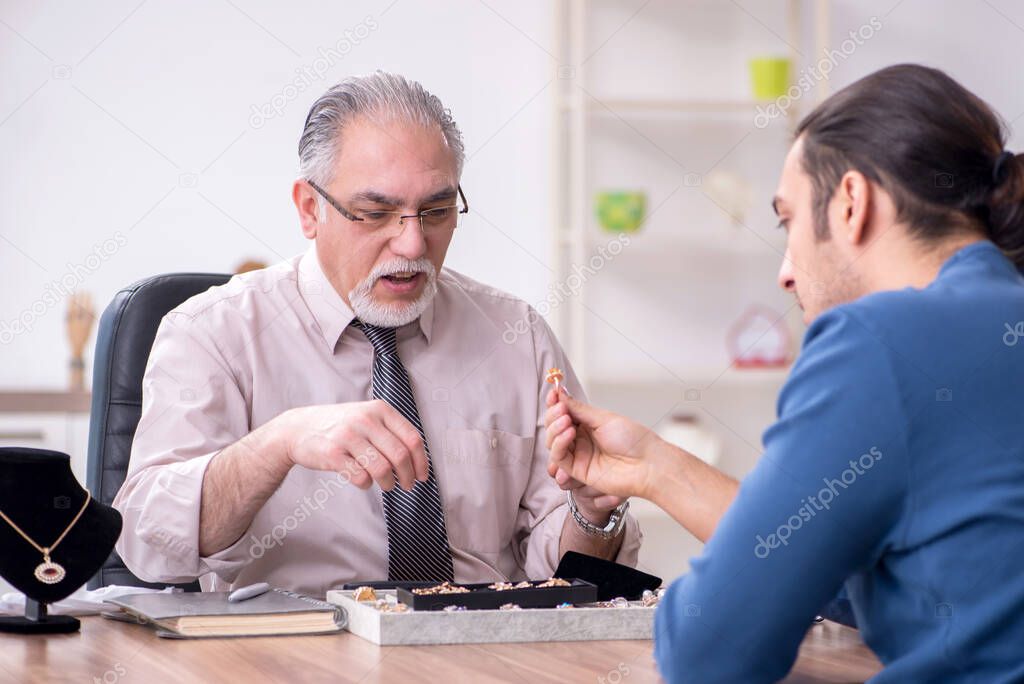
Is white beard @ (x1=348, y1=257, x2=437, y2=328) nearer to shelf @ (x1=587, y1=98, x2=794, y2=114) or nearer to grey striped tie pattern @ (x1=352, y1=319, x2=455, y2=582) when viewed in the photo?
grey striped tie pattern @ (x1=352, y1=319, x2=455, y2=582)

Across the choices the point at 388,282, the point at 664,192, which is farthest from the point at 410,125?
the point at 664,192

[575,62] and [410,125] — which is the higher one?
[575,62]

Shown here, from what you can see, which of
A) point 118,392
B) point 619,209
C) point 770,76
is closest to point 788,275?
point 118,392

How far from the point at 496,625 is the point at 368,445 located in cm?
30

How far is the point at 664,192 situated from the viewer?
402 centimetres

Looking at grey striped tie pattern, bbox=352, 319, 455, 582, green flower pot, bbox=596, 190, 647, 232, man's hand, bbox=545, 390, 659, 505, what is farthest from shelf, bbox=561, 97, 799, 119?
man's hand, bbox=545, 390, 659, 505

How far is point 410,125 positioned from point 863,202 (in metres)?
0.95

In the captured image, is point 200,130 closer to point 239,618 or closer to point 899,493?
point 239,618

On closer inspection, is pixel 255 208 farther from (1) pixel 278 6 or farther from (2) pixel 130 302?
(2) pixel 130 302

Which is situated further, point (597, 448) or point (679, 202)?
point (679, 202)

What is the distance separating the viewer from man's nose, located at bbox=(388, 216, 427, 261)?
194 cm

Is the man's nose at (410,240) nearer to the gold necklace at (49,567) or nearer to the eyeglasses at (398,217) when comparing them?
the eyeglasses at (398,217)

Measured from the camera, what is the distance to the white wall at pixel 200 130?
11.6 ft

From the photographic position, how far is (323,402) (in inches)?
77.4
